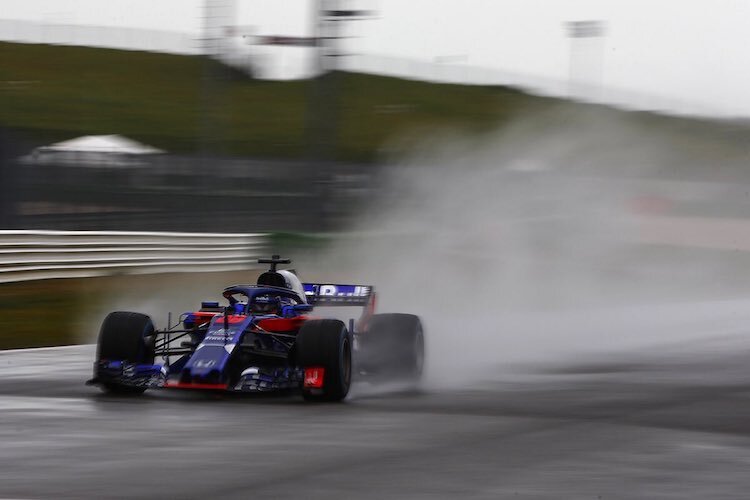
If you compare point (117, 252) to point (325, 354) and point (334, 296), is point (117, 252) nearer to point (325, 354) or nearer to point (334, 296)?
point (334, 296)

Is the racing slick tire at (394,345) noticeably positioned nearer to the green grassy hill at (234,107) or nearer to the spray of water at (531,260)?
the spray of water at (531,260)

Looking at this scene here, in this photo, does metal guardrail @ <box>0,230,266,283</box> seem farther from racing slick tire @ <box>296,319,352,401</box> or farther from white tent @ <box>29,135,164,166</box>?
racing slick tire @ <box>296,319,352,401</box>

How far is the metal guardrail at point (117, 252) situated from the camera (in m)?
20.6

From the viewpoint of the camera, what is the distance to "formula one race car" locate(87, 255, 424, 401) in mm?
10633

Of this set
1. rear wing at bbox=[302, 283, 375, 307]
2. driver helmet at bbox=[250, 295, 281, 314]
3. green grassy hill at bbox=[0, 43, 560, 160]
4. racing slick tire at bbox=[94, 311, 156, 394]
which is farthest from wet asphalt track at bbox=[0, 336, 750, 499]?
green grassy hill at bbox=[0, 43, 560, 160]

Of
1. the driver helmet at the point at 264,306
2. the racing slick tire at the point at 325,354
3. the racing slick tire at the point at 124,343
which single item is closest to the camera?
the racing slick tire at the point at 325,354

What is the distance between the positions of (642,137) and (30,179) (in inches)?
974

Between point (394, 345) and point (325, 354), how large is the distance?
5.93ft

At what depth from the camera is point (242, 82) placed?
246 ft

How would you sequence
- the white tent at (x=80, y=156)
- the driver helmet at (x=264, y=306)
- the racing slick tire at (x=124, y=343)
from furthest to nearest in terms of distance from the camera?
1. the white tent at (x=80, y=156)
2. the driver helmet at (x=264, y=306)
3. the racing slick tire at (x=124, y=343)

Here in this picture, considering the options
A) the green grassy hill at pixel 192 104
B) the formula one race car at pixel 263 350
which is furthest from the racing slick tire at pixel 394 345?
the green grassy hill at pixel 192 104

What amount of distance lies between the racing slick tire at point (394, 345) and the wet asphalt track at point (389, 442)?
47 centimetres

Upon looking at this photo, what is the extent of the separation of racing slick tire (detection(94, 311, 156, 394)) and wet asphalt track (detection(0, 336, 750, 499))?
12.4 inches

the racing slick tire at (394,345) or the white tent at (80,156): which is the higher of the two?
the white tent at (80,156)
